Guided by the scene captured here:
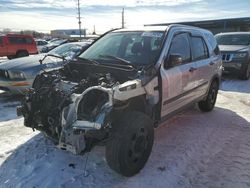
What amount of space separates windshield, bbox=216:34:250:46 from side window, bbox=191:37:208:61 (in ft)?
21.8

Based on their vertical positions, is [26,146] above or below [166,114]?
below

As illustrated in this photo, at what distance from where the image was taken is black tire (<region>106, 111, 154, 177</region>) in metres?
3.25

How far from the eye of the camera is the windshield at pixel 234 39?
11.6 metres

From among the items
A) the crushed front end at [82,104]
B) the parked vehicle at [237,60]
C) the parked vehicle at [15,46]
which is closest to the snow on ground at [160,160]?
the crushed front end at [82,104]

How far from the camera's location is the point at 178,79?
176 inches

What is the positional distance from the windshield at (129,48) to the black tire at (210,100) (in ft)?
7.74

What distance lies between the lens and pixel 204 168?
12.7 ft

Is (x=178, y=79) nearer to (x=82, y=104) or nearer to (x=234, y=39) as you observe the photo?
(x=82, y=104)

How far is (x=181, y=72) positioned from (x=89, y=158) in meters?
1.92

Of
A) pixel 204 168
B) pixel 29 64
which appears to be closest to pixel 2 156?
pixel 204 168

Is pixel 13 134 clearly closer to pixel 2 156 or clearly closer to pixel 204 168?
pixel 2 156

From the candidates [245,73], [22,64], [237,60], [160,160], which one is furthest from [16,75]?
[245,73]

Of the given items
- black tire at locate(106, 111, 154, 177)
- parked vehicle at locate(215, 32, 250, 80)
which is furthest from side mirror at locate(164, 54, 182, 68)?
parked vehicle at locate(215, 32, 250, 80)

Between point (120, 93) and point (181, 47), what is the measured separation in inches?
75.7
